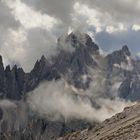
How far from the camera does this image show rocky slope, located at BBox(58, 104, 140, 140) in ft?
336

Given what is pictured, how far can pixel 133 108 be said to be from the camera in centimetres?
14212

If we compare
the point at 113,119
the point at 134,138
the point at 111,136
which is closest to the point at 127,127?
the point at 111,136

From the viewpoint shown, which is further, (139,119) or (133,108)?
(133,108)

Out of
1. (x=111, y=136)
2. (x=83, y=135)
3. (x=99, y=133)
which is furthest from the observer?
(x=83, y=135)

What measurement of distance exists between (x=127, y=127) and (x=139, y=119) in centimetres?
542

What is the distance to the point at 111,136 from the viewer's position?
4301 inches

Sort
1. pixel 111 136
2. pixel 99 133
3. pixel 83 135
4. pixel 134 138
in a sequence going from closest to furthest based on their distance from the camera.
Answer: pixel 134 138 → pixel 111 136 → pixel 99 133 → pixel 83 135

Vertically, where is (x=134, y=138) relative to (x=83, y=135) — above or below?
below

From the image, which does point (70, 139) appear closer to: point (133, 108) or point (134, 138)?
point (133, 108)

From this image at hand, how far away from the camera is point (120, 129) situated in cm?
11331

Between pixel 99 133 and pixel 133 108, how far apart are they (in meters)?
19.1

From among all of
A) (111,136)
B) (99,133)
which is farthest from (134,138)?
(99,133)

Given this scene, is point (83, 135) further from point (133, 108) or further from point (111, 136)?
point (111, 136)

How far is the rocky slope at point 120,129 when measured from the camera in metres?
103
